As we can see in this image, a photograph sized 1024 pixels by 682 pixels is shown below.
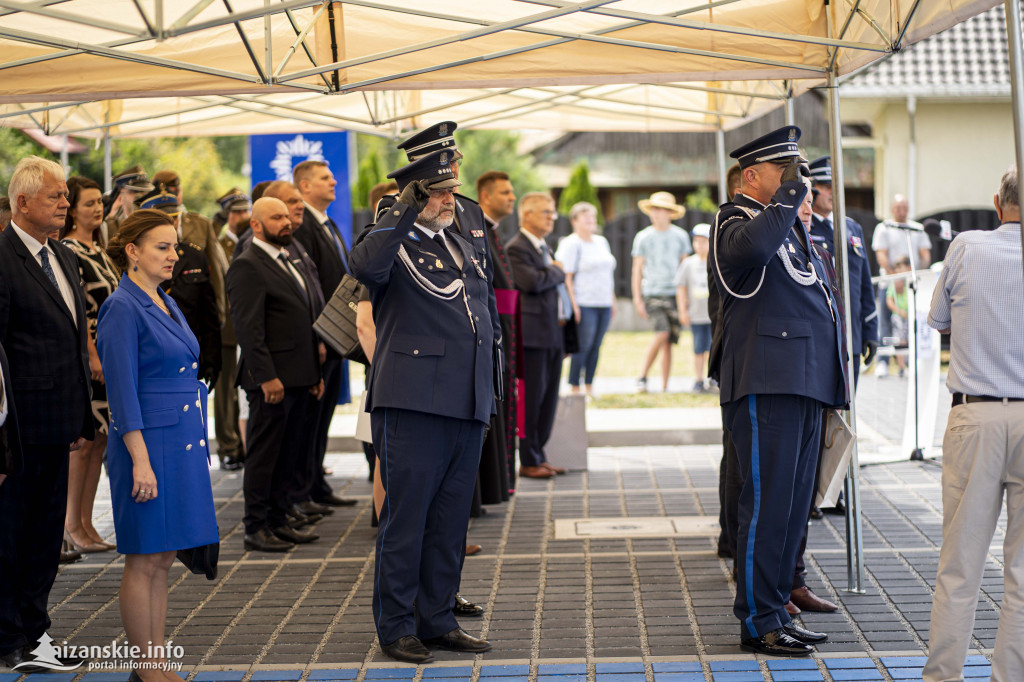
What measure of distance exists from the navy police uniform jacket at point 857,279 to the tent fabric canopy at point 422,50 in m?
1.18

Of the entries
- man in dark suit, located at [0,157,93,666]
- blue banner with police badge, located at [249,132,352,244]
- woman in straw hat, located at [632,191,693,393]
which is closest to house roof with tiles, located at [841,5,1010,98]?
woman in straw hat, located at [632,191,693,393]

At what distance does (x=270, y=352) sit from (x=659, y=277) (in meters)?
7.40

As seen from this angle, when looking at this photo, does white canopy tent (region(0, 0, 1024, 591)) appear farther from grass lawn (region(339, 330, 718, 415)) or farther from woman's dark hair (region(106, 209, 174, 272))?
grass lawn (region(339, 330, 718, 415))

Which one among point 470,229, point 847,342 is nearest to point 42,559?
point 470,229

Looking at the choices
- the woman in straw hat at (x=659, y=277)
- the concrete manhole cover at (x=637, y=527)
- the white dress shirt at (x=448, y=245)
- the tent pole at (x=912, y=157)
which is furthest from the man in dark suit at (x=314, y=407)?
the tent pole at (x=912, y=157)

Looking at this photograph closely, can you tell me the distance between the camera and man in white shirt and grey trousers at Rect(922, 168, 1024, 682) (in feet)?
12.2

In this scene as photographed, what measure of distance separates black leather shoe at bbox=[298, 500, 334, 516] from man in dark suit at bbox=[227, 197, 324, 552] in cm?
57

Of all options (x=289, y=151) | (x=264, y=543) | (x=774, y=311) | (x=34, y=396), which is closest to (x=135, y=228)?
(x=34, y=396)

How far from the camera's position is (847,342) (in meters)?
4.68

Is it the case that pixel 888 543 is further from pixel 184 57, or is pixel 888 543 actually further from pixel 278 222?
pixel 184 57

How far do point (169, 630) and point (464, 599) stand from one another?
1.33 meters

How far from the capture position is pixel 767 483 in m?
4.46

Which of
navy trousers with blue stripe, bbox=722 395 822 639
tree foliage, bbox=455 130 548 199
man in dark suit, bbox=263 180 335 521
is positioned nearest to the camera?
navy trousers with blue stripe, bbox=722 395 822 639

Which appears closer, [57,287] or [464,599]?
[57,287]
